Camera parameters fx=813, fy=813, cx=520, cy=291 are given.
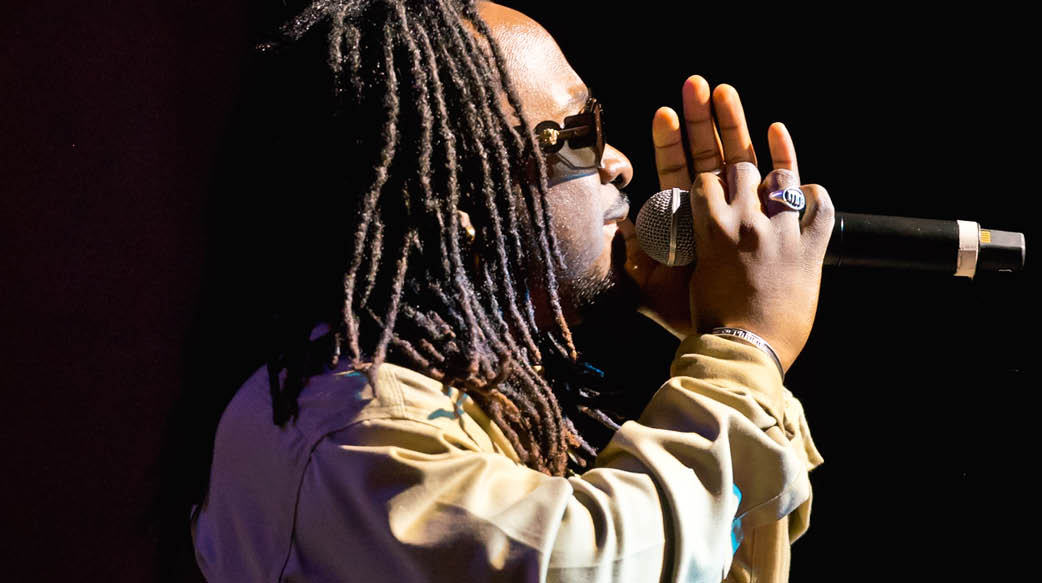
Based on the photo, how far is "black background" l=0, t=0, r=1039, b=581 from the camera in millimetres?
1487

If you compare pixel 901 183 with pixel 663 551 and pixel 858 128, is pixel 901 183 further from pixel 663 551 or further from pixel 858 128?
pixel 663 551

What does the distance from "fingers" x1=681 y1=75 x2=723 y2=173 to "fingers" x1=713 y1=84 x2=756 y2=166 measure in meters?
0.03

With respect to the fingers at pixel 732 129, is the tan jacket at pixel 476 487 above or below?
below

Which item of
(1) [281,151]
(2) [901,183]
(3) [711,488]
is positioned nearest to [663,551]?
(3) [711,488]

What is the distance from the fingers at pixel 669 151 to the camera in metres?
1.46

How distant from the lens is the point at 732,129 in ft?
4.47

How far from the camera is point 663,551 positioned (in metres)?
0.95

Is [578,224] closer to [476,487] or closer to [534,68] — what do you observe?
[534,68]

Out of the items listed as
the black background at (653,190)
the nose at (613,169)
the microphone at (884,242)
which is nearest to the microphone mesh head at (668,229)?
the microphone at (884,242)

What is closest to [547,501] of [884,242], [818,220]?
[818,220]

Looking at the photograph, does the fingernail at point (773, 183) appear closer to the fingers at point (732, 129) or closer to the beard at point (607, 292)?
the fingers at point (732, 129)

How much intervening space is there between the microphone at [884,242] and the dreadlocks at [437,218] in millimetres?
167

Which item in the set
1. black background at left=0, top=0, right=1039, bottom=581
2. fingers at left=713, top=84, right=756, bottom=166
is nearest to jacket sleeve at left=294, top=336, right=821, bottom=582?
fingers at left=713, top=84, right=756, bottom=166

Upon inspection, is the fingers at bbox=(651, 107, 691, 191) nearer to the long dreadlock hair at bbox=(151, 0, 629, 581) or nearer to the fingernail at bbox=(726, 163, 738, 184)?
the fingernail at bbox=(726, 163, 738, 184)
